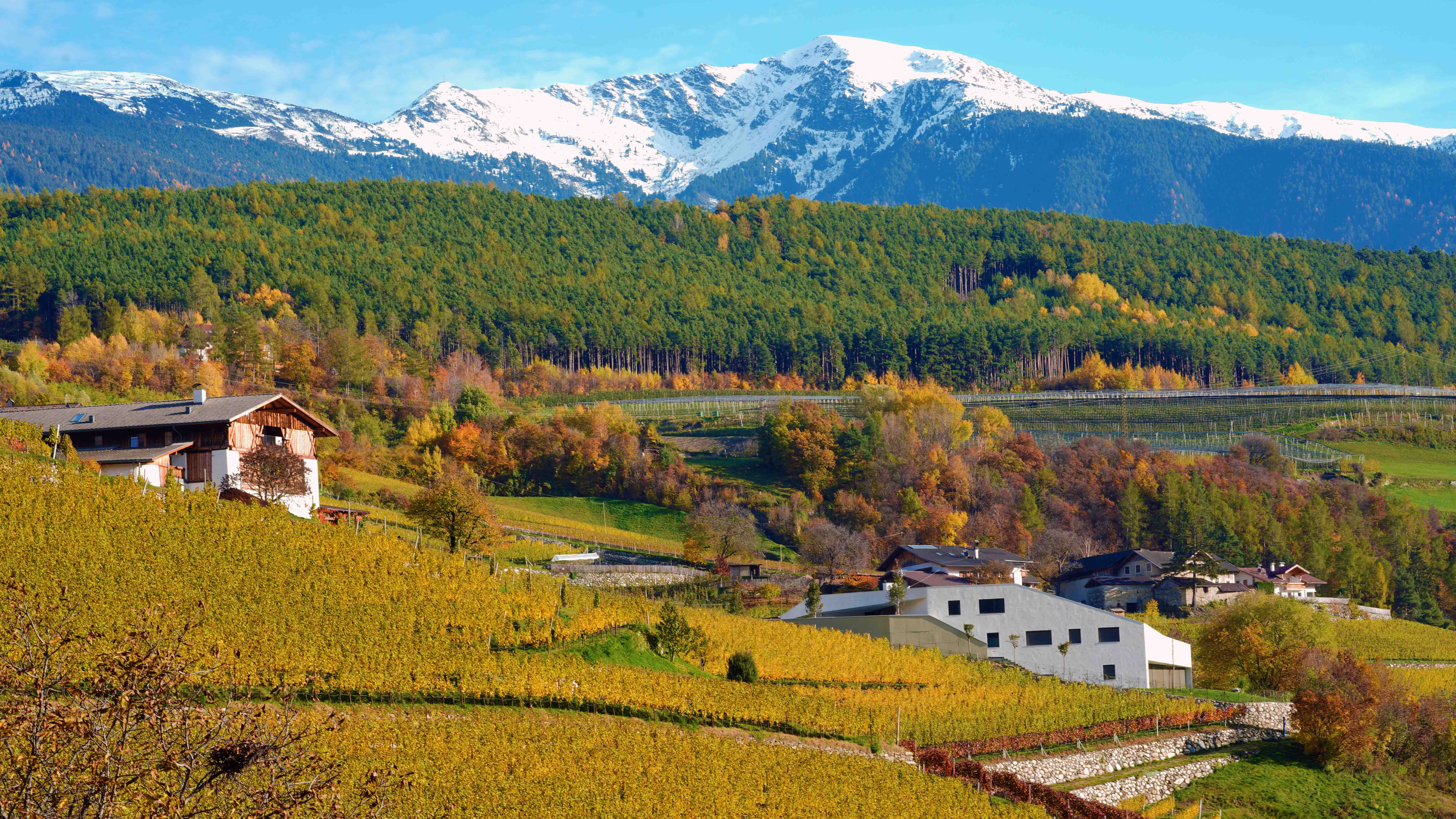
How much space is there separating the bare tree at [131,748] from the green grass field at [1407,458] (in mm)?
118916

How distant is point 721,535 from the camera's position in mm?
75750

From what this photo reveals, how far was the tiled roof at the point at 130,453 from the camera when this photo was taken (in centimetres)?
A: 4997

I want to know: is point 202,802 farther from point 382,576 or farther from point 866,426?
point 866,426

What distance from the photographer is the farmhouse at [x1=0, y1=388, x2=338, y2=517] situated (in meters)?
50.6

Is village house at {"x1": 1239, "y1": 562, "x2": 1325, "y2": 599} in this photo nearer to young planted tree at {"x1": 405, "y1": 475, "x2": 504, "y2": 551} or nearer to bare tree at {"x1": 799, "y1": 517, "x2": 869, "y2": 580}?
bare tree at {"x1": 799, "y1": 517, "x2": 869, "y2": 580}

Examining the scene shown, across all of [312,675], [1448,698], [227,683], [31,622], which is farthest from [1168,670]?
[31,622]

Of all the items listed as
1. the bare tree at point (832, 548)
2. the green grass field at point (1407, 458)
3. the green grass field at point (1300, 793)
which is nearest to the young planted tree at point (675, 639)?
the green grass field at point (1300, 793)

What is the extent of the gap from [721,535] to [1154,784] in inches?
1488

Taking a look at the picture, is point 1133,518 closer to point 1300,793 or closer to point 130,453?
point 1300,793

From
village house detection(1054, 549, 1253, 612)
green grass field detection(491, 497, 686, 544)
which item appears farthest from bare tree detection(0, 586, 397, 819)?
green grass field detection(491, 497, 686, 544)

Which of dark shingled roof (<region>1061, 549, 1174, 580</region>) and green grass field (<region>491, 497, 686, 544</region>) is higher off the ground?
green grass field (<region>491, 497, 686, 544</region>)

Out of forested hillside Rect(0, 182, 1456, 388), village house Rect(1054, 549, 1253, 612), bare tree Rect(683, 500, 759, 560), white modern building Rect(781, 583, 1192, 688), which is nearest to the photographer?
white modern building Rect(781, 583, 1192, 688)

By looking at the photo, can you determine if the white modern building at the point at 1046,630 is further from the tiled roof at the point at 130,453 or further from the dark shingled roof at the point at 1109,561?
the tiled roof at the point at 130,453

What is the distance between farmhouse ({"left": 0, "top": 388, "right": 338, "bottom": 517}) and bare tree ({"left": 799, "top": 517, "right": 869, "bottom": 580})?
33.5 m
